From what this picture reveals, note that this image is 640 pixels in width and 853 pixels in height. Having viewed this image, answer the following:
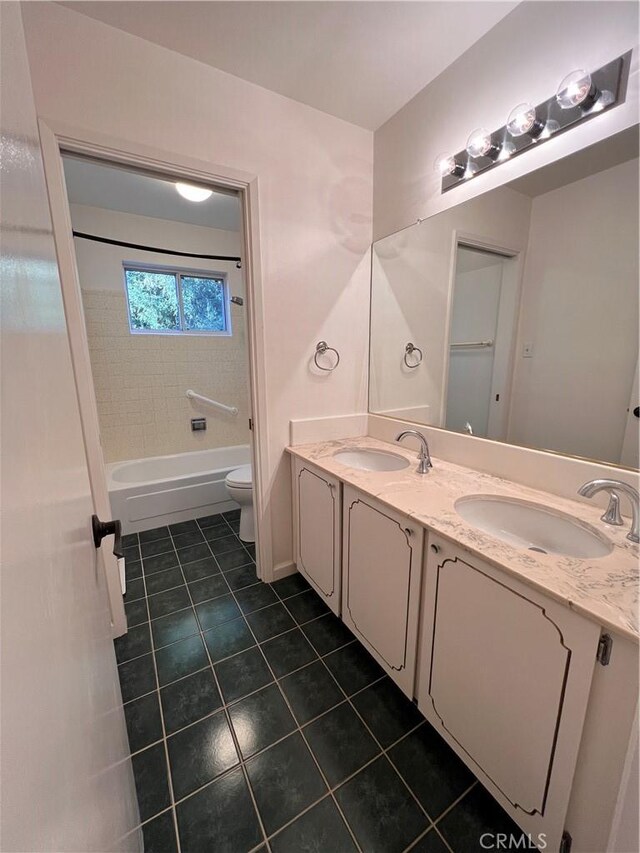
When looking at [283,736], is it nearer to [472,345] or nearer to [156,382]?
[472,345]

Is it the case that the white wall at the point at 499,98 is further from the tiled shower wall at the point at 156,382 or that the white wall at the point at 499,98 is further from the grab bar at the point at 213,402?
the grab bar at the point at 213,402

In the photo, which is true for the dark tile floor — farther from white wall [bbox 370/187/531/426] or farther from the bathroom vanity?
white wall [bbox 370/187/531/426]

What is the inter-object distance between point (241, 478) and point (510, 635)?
76.6 inches

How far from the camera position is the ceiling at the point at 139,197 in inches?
87.2

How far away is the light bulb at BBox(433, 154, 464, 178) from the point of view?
146 centimetres

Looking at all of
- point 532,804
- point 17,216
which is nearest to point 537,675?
point 532,804

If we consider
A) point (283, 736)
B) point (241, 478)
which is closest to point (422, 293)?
point (241, 478)

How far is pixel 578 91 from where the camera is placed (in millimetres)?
1059

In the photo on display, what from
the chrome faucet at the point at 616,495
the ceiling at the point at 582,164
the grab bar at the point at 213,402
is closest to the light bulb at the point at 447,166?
the ceiling at the point at 582,164

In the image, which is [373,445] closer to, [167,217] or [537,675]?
[537,675]

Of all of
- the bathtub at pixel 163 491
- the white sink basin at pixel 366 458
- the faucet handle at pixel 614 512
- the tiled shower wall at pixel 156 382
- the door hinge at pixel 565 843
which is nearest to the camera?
the door hinge at pixel 565 843

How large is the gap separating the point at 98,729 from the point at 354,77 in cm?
231

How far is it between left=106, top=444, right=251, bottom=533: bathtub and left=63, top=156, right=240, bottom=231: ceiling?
2.04m

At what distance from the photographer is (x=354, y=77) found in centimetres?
150
